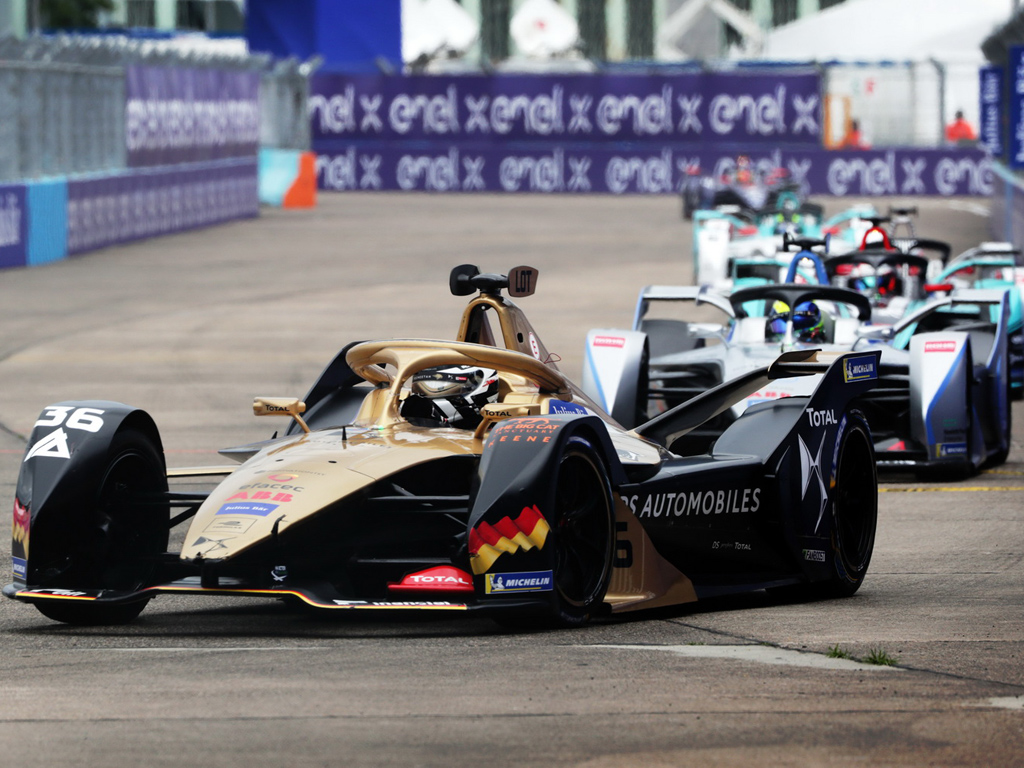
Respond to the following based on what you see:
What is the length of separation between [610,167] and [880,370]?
137 feet

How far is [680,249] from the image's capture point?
3306 cm

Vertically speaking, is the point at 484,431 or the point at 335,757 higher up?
the point at 484,431

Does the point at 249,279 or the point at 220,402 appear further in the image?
the point at 249,279

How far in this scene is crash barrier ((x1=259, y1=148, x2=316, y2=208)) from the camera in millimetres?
46938

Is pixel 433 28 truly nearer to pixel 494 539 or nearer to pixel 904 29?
pixel 904 29

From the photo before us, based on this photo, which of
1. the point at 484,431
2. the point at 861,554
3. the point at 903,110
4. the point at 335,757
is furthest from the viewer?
the point at 903,110

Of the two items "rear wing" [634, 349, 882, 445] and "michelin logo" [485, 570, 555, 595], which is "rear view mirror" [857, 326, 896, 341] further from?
"michelin logo" [485, 570, 555, 595]

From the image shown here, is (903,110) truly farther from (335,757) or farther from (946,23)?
(335,757)

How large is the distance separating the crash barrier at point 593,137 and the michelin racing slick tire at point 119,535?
44496 millimetres

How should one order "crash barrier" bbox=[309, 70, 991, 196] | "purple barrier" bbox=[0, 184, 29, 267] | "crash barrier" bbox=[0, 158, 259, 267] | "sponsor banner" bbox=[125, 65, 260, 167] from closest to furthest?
"purple barrier" bbox=[0, 184, 29, 267], "crash barrier" bbox=[0, 158, 259, 267], "sponsor banner" bbox=[125, 65, 260, 167], "crash barrier" bbox=[309, 70, 991, 196]

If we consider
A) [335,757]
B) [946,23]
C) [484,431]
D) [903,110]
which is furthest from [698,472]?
[946,23]

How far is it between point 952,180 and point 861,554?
1771 inches

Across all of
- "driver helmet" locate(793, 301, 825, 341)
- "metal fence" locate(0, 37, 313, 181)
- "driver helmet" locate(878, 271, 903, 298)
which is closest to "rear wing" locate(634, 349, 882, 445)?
"driver helmet" locate(793, 301, 825, 341)

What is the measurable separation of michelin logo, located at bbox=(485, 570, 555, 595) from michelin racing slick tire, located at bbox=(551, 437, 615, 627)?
11cm
